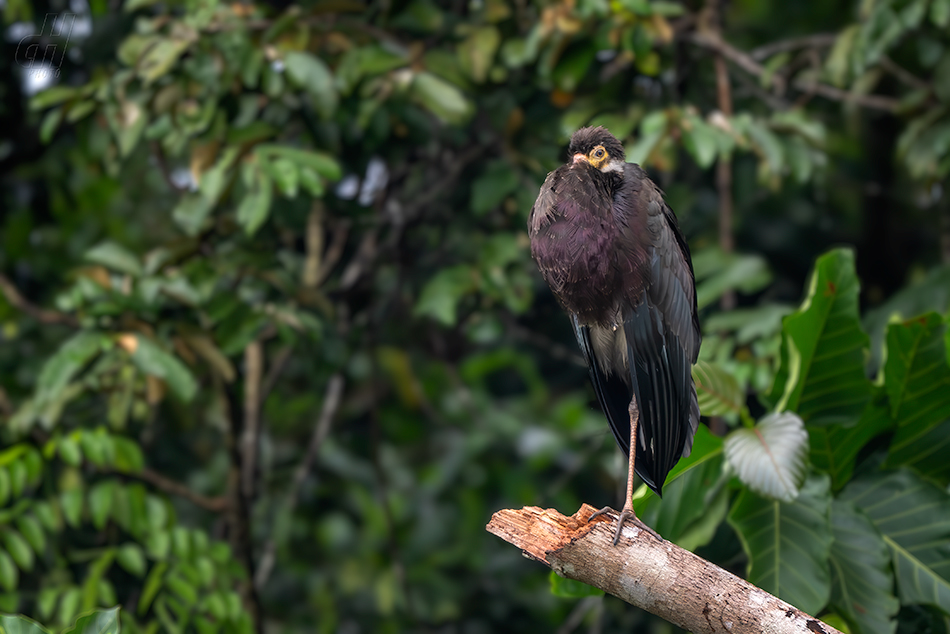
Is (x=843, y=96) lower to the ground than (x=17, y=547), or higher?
higher

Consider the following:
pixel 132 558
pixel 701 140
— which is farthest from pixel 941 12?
pixel 132 558

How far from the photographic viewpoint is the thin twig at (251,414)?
139 inches

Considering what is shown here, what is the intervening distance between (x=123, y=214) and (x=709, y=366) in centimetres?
322

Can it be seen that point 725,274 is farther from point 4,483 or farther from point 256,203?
point 4,483

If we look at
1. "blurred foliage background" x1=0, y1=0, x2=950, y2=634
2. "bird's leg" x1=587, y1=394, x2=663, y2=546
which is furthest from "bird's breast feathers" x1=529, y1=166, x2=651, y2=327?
"blurred foliage background" x1=0, y1=0, x2=950, y2=634

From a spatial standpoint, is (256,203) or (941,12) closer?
(256,203)

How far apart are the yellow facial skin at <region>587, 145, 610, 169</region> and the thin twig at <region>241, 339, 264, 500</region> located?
6.73 ft

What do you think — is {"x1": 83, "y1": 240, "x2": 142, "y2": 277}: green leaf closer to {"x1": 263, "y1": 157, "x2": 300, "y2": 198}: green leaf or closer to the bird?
{"x1": 263, "y1": 157, "x2": 300, "y2": 198}: green leaf

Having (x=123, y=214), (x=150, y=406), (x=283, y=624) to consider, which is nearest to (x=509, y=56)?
(x=150, y=406)

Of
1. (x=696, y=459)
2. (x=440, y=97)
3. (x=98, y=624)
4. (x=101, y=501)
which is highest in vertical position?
(x=440, y=97)

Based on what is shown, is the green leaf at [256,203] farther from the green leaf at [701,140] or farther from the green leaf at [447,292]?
the green leaf at [701,140]

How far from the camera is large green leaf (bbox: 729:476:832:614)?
2.26 meters

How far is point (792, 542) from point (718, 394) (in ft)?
1.47

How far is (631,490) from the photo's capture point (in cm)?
192
